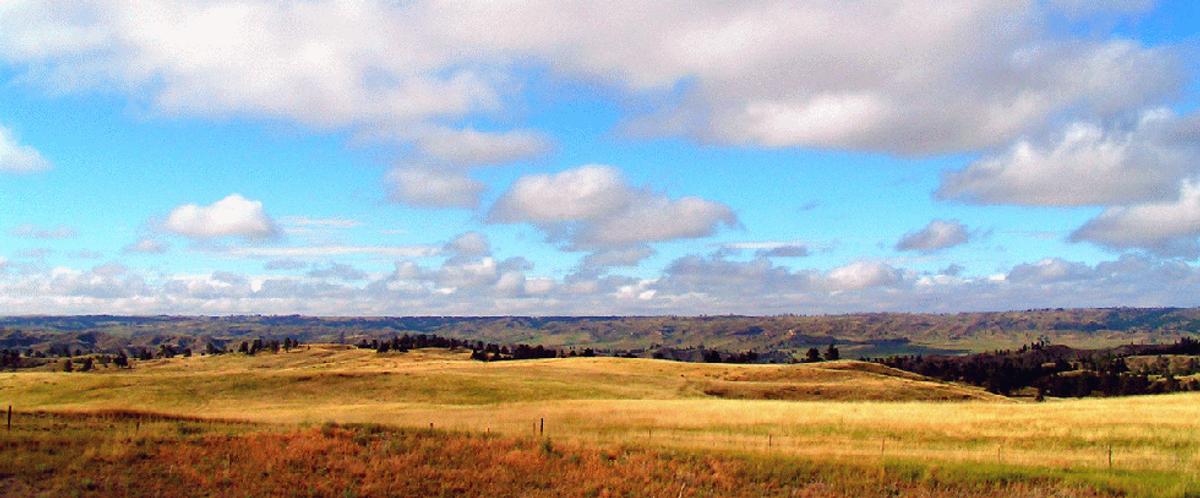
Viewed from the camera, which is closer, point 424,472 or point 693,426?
point 424,472

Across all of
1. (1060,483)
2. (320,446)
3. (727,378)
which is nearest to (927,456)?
(1060,483)

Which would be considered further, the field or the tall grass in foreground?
the field

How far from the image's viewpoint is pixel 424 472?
22.4 metres

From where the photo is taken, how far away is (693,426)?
4219 cm

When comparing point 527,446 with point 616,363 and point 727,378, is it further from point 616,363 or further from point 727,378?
point 616,363

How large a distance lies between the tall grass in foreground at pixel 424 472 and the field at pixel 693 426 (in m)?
0.14

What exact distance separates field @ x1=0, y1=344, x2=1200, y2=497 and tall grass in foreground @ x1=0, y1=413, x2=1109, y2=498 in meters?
0.14

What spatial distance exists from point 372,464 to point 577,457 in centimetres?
618

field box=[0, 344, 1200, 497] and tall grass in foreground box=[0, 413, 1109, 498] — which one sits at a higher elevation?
tall grass in foreground box=[0, 413, 1109, 498]

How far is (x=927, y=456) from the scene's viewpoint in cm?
2741

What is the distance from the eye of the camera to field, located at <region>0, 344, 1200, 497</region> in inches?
903

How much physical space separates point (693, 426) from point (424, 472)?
22419 millimetres

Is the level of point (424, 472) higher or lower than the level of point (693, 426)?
higher

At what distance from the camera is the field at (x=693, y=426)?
22938 millimetres
